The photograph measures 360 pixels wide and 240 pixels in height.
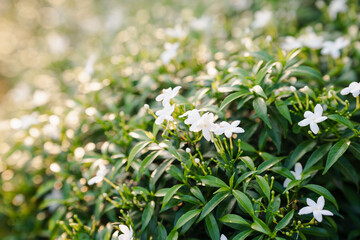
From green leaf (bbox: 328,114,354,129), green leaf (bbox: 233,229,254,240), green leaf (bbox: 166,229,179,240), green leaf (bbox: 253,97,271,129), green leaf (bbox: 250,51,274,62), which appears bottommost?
green leaf (bbox: 166,229,179,240)

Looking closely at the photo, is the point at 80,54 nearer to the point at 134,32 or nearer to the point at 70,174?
the point at 134,32

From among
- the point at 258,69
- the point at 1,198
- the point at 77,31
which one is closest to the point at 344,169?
the point at 258,69

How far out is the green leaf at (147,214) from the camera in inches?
54.6

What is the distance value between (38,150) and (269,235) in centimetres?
177

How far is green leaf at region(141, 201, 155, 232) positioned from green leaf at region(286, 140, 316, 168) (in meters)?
0.69

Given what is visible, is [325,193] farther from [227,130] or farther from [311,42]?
[311,42]

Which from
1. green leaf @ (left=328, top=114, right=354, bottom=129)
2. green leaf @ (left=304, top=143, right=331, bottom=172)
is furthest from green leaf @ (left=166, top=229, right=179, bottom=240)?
green leaf @ (left=328, top=114, right=354, bottom=129)

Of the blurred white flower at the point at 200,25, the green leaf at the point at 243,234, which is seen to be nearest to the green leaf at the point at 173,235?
the green leaf at the point at 243,234

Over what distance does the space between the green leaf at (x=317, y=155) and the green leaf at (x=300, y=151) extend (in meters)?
0.04

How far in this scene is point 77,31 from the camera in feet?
14.8

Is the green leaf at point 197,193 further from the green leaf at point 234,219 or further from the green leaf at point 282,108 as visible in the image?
the green leaf at point 282,108

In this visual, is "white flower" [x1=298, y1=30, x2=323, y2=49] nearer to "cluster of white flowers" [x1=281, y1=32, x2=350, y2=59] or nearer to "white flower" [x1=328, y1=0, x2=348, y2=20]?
"cluster of white flowers" [x1=281, y1=32, x2=350, y2=59]

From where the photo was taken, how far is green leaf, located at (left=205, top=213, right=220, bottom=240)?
1.27 m

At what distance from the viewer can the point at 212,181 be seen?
4.29ft
